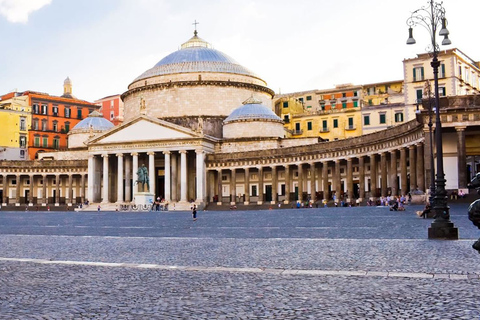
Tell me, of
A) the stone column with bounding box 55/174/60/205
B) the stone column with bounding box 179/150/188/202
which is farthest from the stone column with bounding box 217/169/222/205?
the stone column with bounding box 55/174/60/205

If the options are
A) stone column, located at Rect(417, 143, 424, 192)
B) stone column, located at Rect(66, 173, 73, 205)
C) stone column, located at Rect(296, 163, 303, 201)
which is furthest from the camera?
stone column, located at Rect(66, 173, 73, 205)

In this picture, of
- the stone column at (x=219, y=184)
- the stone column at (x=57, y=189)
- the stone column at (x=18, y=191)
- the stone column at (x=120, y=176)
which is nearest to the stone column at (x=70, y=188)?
the stone column at (x=57, y=189)

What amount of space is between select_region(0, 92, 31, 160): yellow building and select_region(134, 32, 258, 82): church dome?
20639mm

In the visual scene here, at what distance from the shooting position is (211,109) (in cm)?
8125

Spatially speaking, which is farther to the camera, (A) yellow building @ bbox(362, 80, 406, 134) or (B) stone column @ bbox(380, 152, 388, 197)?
(A) yellow building @ bbox(362, 80, 406, 134)

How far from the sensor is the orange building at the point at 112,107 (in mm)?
109000

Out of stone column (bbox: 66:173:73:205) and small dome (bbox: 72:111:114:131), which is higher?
small dome (bbox: 72:111:114:131)

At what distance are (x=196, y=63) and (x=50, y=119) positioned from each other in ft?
96.0

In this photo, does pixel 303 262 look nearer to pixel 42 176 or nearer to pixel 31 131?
pixel 42 176

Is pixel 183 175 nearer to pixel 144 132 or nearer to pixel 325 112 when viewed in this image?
pixel 144 132

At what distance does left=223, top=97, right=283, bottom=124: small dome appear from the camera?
244ft

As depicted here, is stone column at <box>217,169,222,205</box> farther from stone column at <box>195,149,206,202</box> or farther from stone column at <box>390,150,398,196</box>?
stone column at <box>390,150,398,196</box>

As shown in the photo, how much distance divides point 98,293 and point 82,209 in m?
63.4

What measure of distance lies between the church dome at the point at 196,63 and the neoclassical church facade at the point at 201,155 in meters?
0.16
